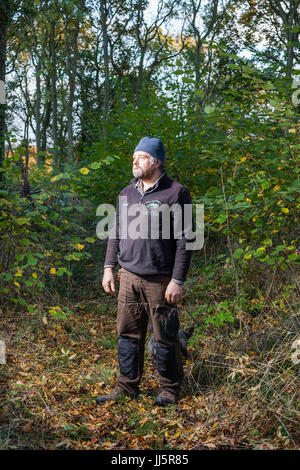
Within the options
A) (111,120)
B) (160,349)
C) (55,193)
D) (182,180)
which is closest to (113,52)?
(111,120)

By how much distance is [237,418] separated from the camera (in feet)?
10.2

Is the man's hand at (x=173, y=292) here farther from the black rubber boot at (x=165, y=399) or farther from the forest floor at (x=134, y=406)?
the black rubber boot at (x=165, y=399)

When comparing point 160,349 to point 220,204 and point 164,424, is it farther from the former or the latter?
point 220,204

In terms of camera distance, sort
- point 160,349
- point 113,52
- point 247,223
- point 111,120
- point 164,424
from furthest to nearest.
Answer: point 113,52, point 111,120, point 247,223, point 160,349, point 164,424

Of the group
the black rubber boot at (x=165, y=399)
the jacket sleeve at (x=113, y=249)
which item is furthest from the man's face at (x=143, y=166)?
the black rubber boot at (x=165, y=399)

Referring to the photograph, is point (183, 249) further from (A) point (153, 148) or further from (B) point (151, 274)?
(A) point (153, 148)

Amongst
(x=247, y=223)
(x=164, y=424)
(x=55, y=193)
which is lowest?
(x=164, y=424)

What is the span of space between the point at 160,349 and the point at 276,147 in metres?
2.33

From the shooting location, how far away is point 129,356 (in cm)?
372

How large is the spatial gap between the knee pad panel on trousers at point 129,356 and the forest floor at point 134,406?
0.26 metres

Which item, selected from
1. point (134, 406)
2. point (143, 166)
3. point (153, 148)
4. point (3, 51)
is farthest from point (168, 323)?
point (3, 51)

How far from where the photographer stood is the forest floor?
2994 millimetres

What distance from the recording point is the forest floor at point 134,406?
2.99m

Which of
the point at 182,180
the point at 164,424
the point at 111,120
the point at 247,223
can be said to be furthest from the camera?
the point at 111,120
